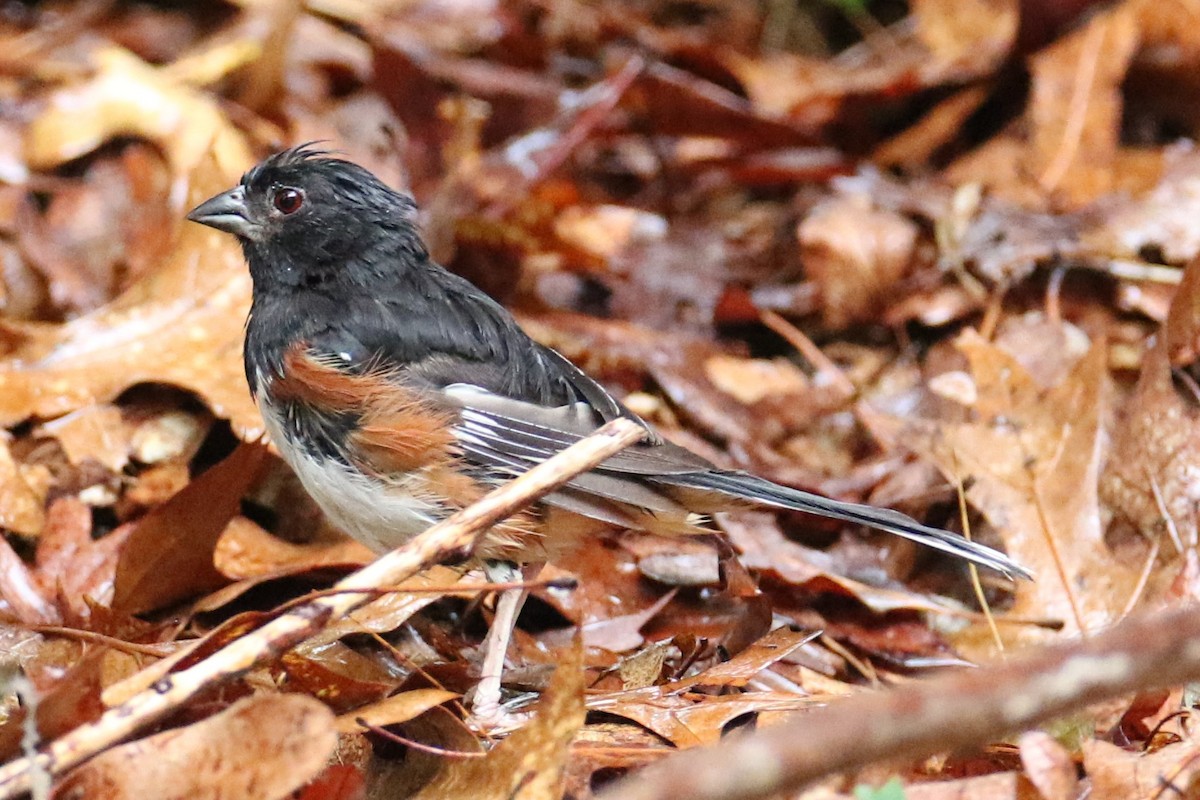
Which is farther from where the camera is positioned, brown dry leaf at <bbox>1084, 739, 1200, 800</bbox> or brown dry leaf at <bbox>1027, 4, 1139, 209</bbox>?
brown dry leaf at <bbox>1027, 4, 1139, 209</bbox>

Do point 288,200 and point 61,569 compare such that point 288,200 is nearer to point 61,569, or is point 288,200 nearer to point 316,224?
point 316,224

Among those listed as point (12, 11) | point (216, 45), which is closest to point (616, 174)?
point (216, 45)

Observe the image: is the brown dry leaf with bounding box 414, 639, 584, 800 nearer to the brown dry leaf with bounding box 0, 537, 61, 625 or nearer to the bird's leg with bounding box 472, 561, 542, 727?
the bird's leg with bounding box 472, 561, 542, 727

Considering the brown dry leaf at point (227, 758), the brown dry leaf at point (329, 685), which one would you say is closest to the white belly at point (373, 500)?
the brown dry leaf at point (329, 685)

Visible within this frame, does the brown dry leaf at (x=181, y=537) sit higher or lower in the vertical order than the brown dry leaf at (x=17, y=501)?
higher

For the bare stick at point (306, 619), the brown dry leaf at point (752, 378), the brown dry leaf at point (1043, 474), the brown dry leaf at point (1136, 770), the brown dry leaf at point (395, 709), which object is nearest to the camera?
the bare stick at point (306, 619)

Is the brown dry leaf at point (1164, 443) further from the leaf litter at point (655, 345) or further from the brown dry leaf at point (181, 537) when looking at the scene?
the brown dry leaf at point (181, 537)

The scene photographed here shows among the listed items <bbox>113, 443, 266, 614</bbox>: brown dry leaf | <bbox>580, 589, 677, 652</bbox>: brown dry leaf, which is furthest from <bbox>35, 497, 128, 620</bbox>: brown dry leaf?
<bbox>580, 589, 677, 652</bbox>: brown dry leaf
